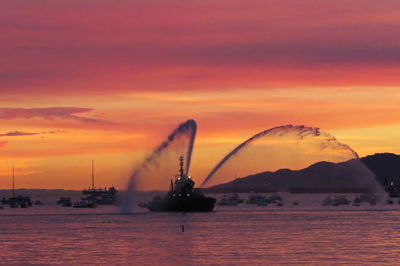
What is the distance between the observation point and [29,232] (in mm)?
134750

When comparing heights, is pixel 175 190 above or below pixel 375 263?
above

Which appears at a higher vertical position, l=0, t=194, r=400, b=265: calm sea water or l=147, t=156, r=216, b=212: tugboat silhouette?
l=147, t=156, r=216, b=212: tugboat silhouette

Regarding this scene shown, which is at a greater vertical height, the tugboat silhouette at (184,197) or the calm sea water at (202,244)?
the tugboat silhouette at (184,197)

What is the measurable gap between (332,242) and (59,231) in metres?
46.5

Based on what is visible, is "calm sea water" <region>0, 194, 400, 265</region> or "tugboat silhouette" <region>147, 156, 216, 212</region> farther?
"tugboat silhouette" <region>147, 156, 216, 212</region>

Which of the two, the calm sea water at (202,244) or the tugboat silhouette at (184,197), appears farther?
the tugboat silhouette at (184,197)

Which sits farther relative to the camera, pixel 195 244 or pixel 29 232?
pixel 29 232

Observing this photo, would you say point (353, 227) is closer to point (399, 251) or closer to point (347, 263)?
point (399, 251)

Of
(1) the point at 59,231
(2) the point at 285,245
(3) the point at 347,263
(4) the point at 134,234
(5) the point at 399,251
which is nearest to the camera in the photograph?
(3) the point at 347,263

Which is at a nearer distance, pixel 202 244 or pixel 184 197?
pixel 202 244

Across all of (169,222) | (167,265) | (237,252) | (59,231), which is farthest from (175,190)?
(167,265)

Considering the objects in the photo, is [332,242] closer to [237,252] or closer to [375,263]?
[237,252]

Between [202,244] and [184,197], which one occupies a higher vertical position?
[184,197]

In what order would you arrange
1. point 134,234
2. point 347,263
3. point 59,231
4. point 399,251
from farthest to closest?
point 59,231 → point 134,234 → point 399,251 → point 347,263
